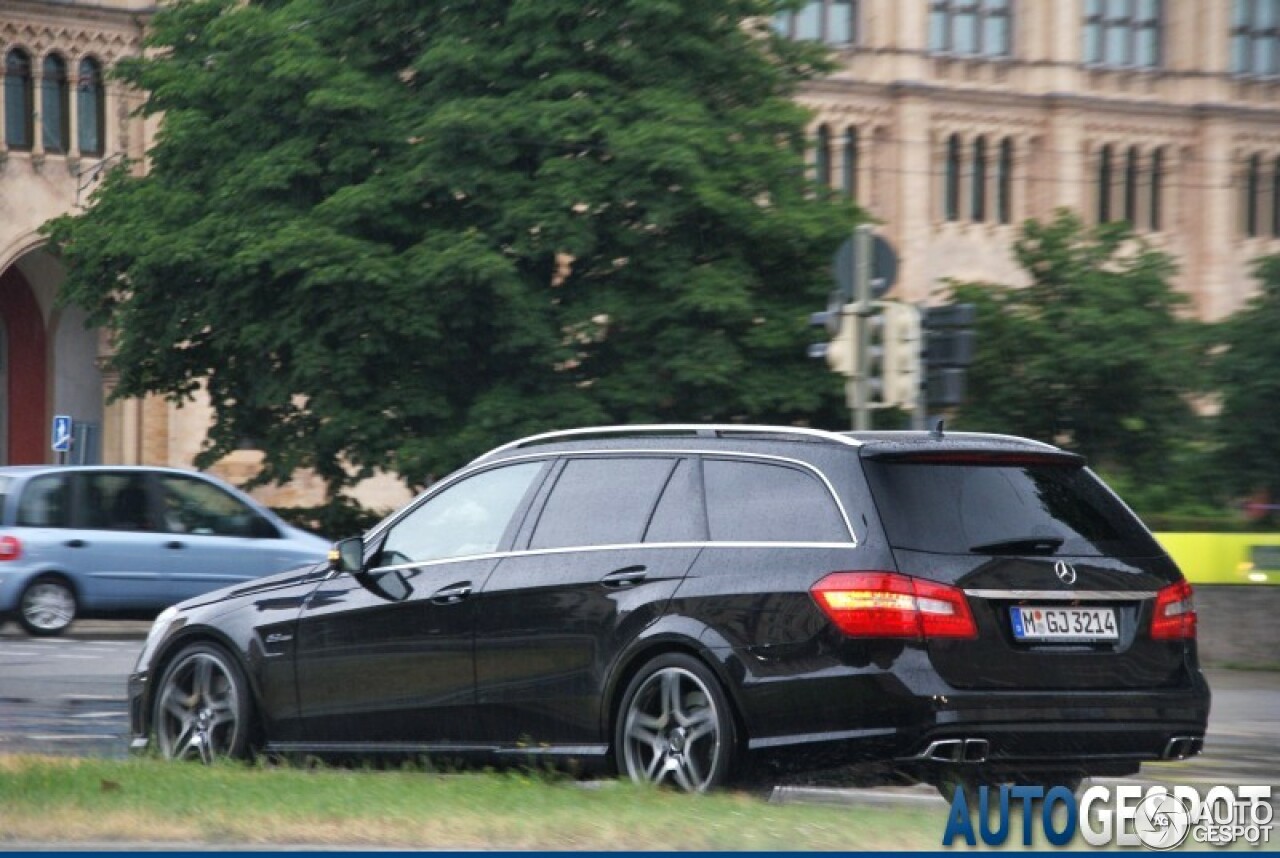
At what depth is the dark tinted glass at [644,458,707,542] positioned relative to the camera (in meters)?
9.41

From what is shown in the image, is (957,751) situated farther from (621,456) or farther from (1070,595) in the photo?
(621,456)

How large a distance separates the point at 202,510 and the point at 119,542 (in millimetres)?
881

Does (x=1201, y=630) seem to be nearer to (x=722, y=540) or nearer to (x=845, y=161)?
(x=722, y=540)

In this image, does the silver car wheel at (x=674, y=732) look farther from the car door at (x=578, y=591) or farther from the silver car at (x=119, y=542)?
the silver car at (x=119, y=542)

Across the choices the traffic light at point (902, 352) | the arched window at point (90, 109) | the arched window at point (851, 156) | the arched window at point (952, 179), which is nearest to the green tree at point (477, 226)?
the traffic light at point (902, 352)

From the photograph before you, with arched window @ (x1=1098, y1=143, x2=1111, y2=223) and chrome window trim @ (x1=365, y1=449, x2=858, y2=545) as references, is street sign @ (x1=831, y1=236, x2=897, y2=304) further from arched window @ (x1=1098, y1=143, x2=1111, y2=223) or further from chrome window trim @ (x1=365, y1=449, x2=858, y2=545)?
arched window @ (x1=1098, y1=143, x2=1111, y2=223)

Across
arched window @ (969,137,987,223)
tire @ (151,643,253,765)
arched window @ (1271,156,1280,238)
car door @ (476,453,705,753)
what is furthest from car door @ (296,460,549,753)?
arched window @ (1271,156,1280,238)

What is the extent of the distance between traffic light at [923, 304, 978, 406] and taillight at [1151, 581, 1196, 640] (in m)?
10.8

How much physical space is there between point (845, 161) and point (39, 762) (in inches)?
2155

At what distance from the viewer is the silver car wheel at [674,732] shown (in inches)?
352

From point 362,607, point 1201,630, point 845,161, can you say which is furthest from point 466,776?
point 845,161

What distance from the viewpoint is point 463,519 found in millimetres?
10305

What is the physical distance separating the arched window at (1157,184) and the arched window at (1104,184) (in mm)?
1488

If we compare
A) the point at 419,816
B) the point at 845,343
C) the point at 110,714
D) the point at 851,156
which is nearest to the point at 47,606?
the point at 845,343
